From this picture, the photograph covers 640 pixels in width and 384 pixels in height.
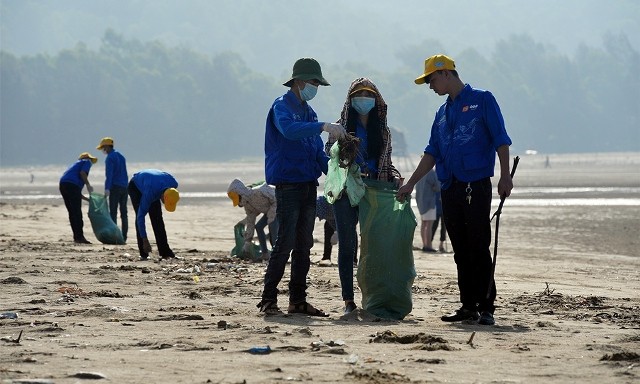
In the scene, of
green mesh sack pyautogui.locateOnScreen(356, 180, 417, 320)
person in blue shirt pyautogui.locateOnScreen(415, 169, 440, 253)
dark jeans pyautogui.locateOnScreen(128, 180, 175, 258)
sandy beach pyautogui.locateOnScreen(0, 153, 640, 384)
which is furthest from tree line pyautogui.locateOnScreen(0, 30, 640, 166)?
green mesh sack pyautogui.locateOnScreen(356, 180, 417, 320)

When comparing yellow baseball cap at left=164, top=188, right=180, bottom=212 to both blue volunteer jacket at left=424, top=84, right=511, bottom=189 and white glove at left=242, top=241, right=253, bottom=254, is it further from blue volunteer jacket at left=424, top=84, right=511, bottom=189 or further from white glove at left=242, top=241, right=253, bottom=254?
blue volunteer jacket at left=424, top=84, right=511, bottom=189

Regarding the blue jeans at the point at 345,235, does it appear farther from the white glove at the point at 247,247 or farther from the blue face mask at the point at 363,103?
the white glove at the point at 247,247

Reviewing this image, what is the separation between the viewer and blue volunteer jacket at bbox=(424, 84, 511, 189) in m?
7.50

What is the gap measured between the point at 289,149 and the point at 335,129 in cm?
51

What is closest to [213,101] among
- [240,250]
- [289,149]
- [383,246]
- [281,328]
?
[240,250]

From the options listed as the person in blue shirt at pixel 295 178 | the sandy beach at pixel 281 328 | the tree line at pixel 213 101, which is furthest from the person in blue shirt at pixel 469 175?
the tree line at pixel 213 101

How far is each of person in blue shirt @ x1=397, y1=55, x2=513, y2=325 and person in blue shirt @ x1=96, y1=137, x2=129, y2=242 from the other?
919 centimetres

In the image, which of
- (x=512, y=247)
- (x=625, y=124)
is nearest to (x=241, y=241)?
(x=512, y=247)

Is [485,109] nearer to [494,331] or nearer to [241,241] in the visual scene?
[494,331]

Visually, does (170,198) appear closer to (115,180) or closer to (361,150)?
(115,180)

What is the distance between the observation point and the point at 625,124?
6688 inches

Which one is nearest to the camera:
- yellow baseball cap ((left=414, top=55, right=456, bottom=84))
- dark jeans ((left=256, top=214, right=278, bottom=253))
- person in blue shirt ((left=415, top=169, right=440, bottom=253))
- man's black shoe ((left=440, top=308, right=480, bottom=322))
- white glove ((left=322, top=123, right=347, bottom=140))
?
white glove ((left=322, top=123, right=347, bottom=140))

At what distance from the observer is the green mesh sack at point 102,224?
1612cm

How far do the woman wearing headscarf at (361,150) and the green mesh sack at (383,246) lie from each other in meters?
0.09
